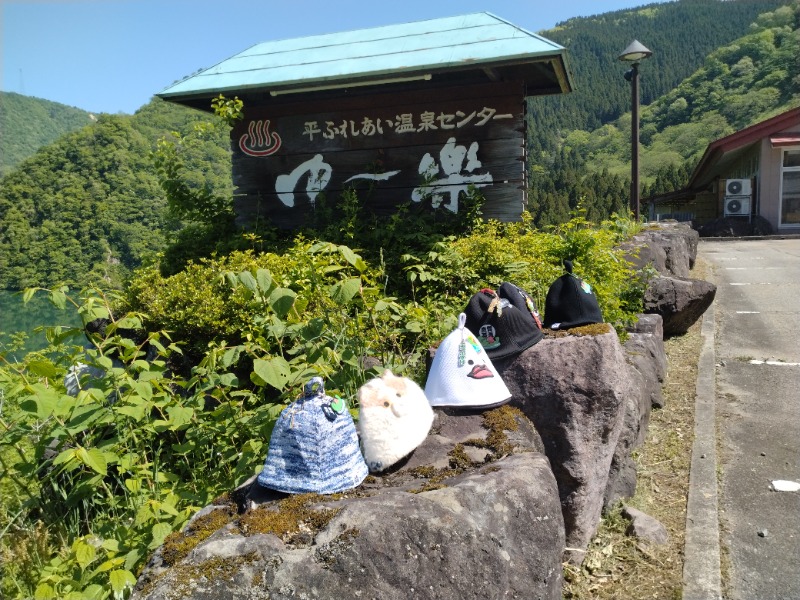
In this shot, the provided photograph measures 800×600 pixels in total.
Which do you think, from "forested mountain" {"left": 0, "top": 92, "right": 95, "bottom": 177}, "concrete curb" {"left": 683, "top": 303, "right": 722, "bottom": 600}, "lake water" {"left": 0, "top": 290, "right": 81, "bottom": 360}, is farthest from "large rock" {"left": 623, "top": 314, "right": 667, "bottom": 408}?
"forested mountain" {"left": 0, "top": 92, "right": 95, "bottom": 177}

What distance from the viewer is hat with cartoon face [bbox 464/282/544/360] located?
343 centimetres

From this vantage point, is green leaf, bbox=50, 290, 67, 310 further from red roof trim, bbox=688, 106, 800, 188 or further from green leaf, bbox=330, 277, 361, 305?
red roof trim, bbox=688, 106, 800, 188

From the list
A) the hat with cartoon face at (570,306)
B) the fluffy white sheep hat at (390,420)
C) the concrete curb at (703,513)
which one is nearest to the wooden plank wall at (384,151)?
the concrete curb at (703,513)

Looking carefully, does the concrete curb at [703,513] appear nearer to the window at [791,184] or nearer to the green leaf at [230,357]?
the green leaf at [230,357]

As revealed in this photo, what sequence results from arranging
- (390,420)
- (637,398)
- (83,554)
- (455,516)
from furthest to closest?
(637,398), (390,420), (83,554), (455,516)

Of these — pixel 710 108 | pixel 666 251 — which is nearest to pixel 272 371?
pixel 666 251

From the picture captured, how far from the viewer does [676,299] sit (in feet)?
25.3

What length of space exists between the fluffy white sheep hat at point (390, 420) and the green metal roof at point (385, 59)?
5.32 metres

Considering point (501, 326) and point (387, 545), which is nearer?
point (387, 545)

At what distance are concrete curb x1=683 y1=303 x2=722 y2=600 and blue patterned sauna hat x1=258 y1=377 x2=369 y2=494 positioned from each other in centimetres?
193

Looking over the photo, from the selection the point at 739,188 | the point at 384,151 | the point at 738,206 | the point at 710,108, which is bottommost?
the point at 738,206

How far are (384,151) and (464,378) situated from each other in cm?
578

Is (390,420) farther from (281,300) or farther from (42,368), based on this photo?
(42,368)

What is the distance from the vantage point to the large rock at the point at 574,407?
3.28 metres
